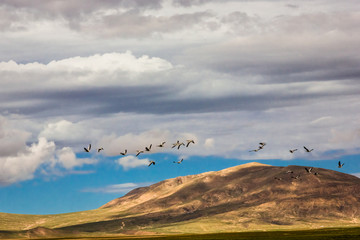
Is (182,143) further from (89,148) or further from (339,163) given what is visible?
(339,163)

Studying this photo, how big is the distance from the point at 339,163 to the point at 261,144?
30.1 meters

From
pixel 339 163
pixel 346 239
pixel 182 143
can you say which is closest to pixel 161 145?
pixel 182 143

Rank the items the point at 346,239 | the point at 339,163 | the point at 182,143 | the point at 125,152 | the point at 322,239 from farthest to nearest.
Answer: the point at 322,239, the point at 346,239, the point at 182,143, the point at 125,152, the point at 339,163

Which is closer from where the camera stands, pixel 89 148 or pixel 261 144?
pixel 89 148

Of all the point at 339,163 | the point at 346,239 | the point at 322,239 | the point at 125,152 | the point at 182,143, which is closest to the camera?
the point at 339,163

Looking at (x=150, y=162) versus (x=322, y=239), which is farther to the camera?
(x=322, y=239)

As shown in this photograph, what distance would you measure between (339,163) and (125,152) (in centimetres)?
4754

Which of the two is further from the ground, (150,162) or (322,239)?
(150,162)

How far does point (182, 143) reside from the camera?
13888 cm

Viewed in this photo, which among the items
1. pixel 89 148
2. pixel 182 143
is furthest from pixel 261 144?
pixel 89 148

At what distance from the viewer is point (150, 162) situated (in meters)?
130

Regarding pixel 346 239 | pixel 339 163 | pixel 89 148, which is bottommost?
pixel 346 239

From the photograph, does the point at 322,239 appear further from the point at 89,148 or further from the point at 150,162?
the point at 89,148

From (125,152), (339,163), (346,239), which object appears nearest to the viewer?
(339,163)
